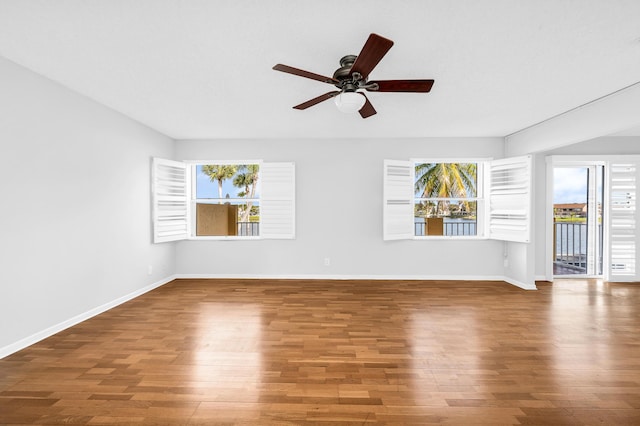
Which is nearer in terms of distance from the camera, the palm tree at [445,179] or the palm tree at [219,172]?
the palm tree at [219,172]

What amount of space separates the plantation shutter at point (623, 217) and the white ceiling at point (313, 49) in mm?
2610

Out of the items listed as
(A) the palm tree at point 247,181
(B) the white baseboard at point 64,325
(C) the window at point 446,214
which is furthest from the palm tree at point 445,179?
(B) the white baseboard at point 64,325

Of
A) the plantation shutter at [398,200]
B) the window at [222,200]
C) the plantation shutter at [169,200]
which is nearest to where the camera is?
the plantation shutter at [169,200]

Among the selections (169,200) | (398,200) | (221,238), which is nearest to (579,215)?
(398,200)

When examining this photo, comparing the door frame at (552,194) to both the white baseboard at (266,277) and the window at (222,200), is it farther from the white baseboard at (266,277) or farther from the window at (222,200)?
the window at (222,200)

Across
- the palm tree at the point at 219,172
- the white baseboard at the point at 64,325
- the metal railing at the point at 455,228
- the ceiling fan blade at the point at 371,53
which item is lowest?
the white baseboard at the point at 64,325

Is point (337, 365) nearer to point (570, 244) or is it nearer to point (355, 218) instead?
point (355, 218)

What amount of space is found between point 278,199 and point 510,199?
3815mm

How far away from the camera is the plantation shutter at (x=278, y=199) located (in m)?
5.02

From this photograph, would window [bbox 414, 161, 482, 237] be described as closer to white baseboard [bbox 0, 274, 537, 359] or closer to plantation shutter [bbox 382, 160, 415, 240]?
plantation shutter [bbox 382, 160, 415, 240]

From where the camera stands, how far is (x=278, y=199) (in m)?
5.04

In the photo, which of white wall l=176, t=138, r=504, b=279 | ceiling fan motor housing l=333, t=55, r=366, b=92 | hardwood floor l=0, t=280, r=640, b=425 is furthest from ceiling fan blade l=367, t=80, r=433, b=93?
white wall l=176, t=138, r=504, b=279

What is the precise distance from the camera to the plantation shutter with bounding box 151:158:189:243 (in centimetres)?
448

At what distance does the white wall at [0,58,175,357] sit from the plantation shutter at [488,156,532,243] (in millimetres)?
5643
